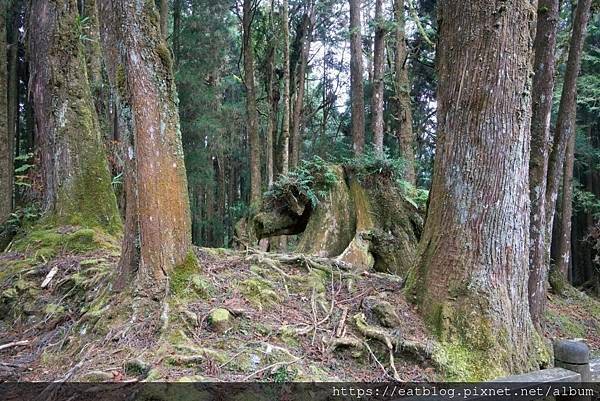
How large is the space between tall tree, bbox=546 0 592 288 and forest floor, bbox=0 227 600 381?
319 centimetres

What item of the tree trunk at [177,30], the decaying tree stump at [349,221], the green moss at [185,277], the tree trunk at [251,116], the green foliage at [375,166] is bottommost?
the green moss at [185,277]

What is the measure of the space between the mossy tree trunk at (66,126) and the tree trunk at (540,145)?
5944 millimetres

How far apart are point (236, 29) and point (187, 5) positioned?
11.1 feet

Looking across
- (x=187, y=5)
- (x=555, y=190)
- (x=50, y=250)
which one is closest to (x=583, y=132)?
(x=555, y=190)

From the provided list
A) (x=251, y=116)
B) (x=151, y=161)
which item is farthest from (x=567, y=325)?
(x=251, y=116)

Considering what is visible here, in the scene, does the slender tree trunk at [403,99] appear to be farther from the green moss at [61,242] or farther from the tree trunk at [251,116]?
the green moss at [61,242]

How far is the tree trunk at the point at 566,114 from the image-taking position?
21.8 feet

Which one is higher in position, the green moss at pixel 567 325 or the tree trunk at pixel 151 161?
the tree trunk at pixel 151 161

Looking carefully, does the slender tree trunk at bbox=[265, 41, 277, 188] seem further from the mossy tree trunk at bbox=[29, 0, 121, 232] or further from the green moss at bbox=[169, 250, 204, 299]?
the green moss at bbox=[169, 250, 204, 299]

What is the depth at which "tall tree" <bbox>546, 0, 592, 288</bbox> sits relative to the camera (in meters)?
6.66

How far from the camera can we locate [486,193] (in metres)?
3.85

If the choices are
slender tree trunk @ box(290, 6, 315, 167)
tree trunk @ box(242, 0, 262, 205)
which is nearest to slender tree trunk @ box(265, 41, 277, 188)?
slender tree trunk @ box(290, 6, 315, 167)

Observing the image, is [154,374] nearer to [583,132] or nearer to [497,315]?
[497,315]

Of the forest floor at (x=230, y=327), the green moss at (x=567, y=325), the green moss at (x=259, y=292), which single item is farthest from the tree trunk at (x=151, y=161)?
the green moss at (x=567, y=325)
